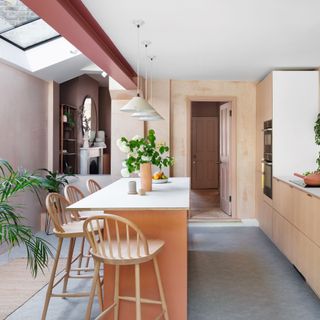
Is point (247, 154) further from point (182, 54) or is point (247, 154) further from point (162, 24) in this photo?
point (162, 24)

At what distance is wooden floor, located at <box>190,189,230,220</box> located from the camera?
6.11m

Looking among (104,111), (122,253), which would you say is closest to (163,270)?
(122,253)

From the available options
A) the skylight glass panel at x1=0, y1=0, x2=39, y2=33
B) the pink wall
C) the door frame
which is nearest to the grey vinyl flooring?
the door frame

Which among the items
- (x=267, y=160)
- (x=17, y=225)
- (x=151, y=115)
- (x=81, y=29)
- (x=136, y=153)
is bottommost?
(x=17, y=225)

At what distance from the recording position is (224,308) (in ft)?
9.18

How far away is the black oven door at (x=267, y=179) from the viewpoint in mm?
4803

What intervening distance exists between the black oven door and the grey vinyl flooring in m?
0.74

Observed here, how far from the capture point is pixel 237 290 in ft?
10.3

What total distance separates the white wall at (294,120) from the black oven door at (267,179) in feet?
0.33

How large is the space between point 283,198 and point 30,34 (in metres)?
3.85

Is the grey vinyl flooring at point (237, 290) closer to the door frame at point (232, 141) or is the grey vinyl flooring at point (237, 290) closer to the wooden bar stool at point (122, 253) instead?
the wooden bar stool at point (122, 253)

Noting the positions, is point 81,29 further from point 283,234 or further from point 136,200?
point 283,234

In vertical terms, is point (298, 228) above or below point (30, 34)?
below

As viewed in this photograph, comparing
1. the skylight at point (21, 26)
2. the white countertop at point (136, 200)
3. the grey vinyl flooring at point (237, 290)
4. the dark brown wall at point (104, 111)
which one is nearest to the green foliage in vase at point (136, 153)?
the white countertop at point (136, 200)
